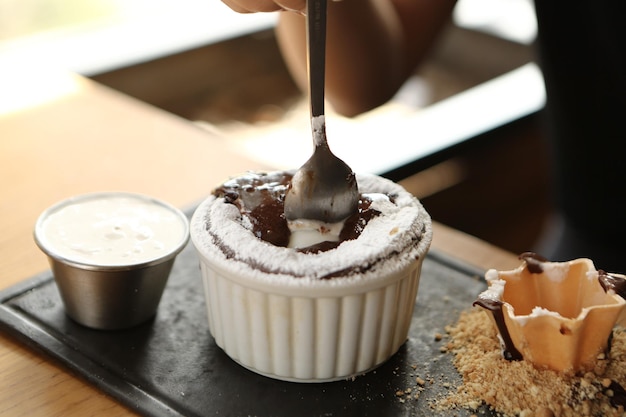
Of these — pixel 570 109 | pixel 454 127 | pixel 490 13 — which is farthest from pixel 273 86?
pixel 570 109

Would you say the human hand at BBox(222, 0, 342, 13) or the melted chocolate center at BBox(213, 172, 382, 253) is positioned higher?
the human hand at BBox(222, 0, 342, 13)

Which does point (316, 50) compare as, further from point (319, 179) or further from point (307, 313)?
point (307, 313)

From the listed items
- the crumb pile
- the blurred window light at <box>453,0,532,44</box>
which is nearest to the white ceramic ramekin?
the crumb pile

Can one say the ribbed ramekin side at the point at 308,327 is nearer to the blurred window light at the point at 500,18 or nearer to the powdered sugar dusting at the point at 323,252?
the powdered sugar dusting at the point at 323,252

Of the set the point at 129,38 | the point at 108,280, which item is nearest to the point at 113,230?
the point at 108,280

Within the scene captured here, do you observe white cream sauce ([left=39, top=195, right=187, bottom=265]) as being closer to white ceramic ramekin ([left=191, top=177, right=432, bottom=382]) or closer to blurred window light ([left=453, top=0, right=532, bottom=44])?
white ceramic ramekin ([left=191, top=177, right=432, bottom=382])

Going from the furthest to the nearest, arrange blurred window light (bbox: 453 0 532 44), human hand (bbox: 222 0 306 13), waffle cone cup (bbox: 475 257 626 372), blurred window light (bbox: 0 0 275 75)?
blurred window light (bbox: 453 0 532 44), blurred window light (bbox: 0 0 275 75), human hand (bbox: 222 0 306 13), waffle cone cup (bbox: 475 257 626 372)

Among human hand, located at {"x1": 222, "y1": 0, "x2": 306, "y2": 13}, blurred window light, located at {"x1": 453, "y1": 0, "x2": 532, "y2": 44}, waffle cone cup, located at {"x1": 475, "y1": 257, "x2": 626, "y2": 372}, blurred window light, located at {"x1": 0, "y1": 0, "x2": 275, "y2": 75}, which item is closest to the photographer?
waffle cone cup, located at {"x1": 475, "y1": 257, "x2": 626, "y2": 372}
